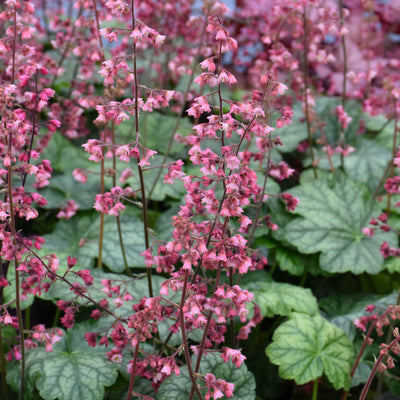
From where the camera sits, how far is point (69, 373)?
6.09 feet

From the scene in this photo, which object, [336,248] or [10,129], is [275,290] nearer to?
[336,248]

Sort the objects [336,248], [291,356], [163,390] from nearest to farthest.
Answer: [163,390] < [291,356] < [336,248]

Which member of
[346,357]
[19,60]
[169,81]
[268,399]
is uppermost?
[19,60]

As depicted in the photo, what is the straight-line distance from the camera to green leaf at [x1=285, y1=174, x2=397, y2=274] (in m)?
2.48

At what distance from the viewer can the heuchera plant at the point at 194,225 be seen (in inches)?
56.4

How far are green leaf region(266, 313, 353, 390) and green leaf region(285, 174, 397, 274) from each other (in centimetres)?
42

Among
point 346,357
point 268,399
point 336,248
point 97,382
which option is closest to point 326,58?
point 336,248

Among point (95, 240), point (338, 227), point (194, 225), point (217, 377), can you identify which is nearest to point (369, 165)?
point (338, 227)

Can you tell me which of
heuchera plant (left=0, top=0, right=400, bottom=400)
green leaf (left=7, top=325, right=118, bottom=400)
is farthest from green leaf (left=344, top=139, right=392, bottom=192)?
green leaf (left=7, top=325, right=118, bottom=400)

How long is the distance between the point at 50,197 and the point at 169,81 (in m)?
1.26

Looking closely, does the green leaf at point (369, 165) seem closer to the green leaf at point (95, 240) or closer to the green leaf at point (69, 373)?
the green leaf at point (95, 240)

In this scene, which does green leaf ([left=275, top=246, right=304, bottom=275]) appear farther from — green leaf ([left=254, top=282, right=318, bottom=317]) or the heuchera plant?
green leaf ([left=254, top=282, right=318, bottom=317])

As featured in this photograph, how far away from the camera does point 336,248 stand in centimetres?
254

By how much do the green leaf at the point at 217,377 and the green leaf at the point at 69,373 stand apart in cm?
27
